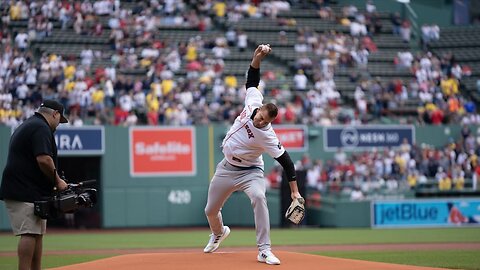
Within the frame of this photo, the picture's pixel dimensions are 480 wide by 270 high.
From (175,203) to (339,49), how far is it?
9080 mm

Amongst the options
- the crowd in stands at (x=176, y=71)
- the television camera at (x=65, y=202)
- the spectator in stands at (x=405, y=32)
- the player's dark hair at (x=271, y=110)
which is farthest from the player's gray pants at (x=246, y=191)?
the spectator in stands at (x=405, y=32)

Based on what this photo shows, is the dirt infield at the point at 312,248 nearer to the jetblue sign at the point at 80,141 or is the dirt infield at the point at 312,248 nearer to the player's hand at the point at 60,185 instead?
the player's hand at the point at 60,185

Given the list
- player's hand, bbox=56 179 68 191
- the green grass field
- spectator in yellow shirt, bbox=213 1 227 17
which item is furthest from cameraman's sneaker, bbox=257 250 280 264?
→ spectator in yellow shirt, bbox=213 1 227 17

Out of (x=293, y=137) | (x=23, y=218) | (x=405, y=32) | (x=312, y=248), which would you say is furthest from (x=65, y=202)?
(x=405, y=32)

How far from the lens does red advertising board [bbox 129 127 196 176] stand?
89.8ft

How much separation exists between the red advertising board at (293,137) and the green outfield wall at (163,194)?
12.8 inches

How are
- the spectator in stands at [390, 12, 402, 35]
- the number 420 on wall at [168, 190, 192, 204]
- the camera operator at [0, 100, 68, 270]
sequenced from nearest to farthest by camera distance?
the camera operator at [0, 100, 68, 270], the number 420 on wall at [168, 190, 192, 204], the spectator in stands at [390, 12, 402, 35]

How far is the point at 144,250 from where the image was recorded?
667 inches

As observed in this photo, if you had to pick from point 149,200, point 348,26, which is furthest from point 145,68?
point 348,26

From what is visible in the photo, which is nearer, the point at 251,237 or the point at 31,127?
the point at 31,127

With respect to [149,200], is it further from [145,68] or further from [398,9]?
[398,9]

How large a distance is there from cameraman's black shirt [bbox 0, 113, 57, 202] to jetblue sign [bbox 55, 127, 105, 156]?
16.8 m

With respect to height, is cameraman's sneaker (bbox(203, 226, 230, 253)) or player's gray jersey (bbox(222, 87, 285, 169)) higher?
player's gray jersey (bbox(222, 87, 285, 169))

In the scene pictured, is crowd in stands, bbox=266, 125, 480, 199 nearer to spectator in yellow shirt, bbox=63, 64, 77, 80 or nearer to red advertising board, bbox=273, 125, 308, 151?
red advertising board, bbox=273, 125, 308, 151
